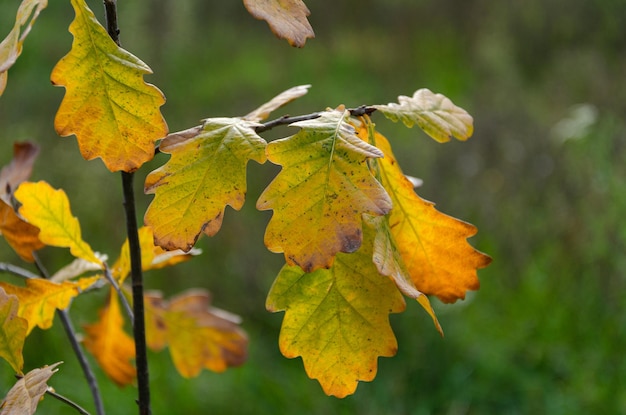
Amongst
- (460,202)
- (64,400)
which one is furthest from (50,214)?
(460,202)

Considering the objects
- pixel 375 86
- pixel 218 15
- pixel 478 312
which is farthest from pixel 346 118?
pixel 218 15

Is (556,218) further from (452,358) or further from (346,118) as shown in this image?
(346,118)

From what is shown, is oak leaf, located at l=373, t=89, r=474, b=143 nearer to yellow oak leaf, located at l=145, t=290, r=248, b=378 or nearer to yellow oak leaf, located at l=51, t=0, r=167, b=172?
yellow oak leaf, located at l=51, t=0, r=167, b=172

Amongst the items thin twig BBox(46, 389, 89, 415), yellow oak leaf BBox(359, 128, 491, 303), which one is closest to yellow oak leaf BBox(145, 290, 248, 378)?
thin twig BBox(46, 389, 89, 415)

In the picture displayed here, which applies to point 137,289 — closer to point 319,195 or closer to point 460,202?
point 319,195

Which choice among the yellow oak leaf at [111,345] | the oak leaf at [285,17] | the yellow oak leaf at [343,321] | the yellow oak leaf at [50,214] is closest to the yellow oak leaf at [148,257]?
the yellow oak leaf at [50,214]
